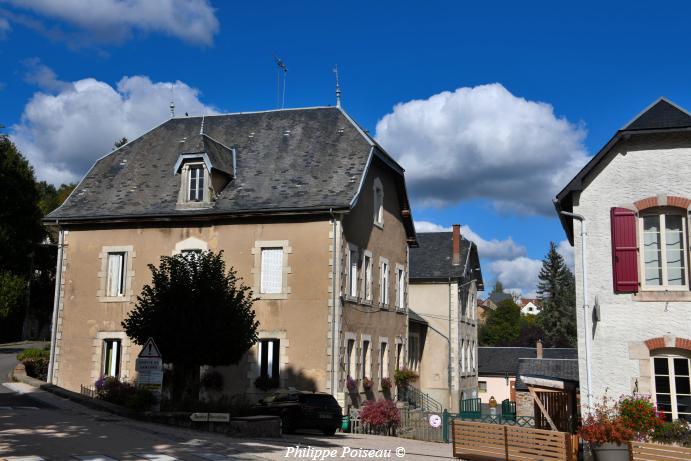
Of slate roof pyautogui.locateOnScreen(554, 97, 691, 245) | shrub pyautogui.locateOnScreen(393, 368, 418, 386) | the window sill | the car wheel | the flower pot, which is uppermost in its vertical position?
slate roof pyautogui.locateOnScreen(554, 97, 691, 245)

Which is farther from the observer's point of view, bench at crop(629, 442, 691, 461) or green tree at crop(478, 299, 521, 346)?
green tree at crop(478, 299, 521, 346)

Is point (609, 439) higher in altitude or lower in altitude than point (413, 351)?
lower

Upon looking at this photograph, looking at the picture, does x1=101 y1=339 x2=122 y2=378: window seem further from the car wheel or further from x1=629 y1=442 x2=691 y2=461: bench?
x1=629 y1=442 x2=691 y2=461: bench

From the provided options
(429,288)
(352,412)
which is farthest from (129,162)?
(429,288)

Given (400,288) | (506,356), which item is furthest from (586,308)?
(506,356)

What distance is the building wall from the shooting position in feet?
51.2

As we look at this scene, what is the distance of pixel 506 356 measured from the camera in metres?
58.0

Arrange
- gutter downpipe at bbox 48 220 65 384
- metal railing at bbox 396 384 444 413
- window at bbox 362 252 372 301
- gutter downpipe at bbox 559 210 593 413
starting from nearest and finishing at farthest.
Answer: gutter downpipe at bbox 559 210 593 413 < gutter downpipe at bbox 48 220 65 384 < window at bbox 362 252 372 301 < metal railing at bbox 396 384 444 413

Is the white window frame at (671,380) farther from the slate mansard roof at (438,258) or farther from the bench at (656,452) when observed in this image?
the slate mansard roof at (438,258)

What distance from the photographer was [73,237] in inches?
1046

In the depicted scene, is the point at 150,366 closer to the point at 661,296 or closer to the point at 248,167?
the point at 248,167

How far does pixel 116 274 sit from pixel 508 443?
1745cm

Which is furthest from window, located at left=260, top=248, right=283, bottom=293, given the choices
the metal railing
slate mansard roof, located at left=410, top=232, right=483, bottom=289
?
slate mansard roof, located at left=410, top=232, right=483, bottom=289

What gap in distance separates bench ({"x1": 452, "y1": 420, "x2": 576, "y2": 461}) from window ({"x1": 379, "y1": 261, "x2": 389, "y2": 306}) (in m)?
15.2
